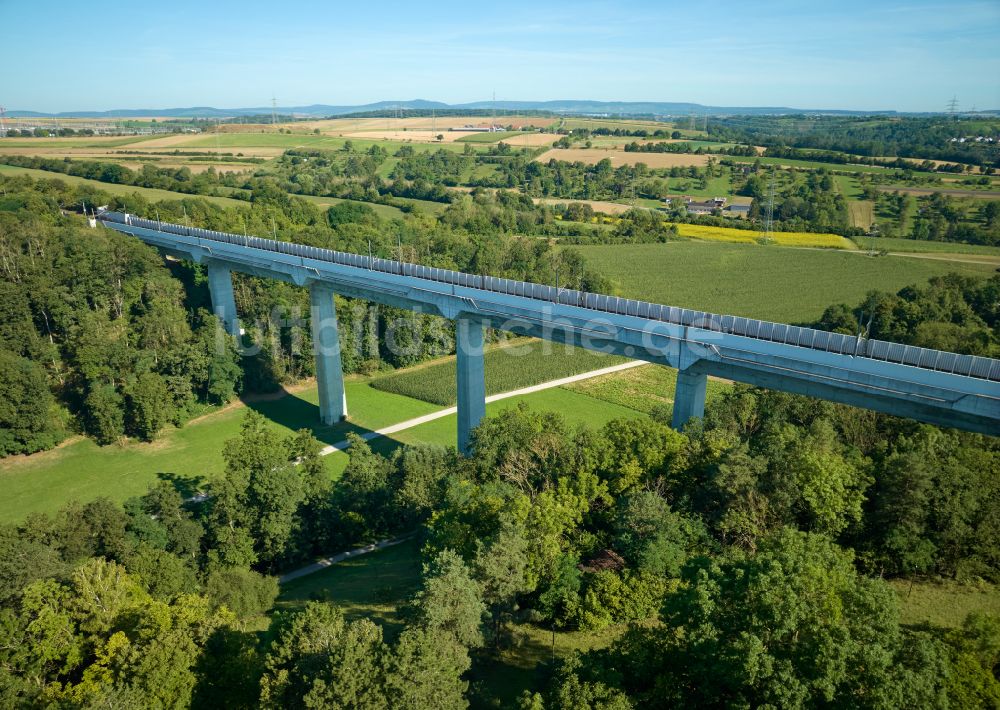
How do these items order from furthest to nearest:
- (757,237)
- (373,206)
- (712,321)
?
(373,206) → (757,237) → (712,321)

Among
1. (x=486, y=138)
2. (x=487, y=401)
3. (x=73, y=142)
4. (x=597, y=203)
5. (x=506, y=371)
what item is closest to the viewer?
(x=487, y=401)

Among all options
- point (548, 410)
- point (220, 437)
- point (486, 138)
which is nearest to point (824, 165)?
point (486, 138)

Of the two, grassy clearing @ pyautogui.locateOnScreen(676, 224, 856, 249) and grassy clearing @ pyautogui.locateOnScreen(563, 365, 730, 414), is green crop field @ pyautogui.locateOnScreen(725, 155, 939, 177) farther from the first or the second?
grassy clearing @ pyautogui.locateOnScreen(563, 365, 730, 414)

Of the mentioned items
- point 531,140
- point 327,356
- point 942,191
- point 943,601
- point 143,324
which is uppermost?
point 531,140

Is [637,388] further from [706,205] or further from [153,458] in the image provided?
[706,205]

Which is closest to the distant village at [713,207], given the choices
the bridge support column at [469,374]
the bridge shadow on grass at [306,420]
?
the bridge support column at [469,374]

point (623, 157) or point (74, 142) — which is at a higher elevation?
point (74, 142)

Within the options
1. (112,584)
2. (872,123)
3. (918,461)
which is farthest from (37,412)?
(872,123)

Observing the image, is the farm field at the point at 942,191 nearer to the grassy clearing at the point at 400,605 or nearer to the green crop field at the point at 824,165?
the green crop field at the point at 824,165
